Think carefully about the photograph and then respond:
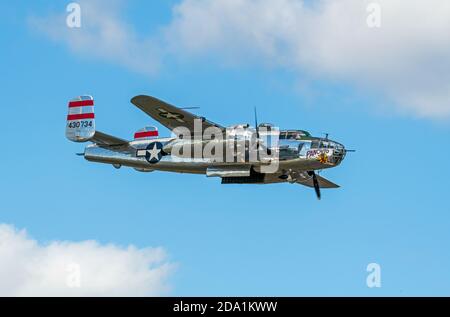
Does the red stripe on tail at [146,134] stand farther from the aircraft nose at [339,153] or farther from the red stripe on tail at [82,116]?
the aircraft nose at [339,153]

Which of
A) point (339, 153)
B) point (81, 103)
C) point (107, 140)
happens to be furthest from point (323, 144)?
point (81, 103)

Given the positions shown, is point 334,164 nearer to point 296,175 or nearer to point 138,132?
point 296,175

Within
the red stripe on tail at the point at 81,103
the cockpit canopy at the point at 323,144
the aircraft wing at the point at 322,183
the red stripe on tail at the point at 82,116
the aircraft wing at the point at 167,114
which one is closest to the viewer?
the aircraft wing at the point at 167,114

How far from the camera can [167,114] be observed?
4444cm

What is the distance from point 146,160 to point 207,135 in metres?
4.48

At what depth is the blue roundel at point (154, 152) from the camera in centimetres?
4741

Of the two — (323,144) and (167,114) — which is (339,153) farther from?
(167,114)

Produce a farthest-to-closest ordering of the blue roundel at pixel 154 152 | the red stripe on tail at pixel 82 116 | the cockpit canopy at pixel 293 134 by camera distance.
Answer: the blue roundel at pixel 154 152 < the red stripe on tail at pixel 82 116 < the cockpit canopy at pixel 293 134

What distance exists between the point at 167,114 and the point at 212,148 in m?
3.04

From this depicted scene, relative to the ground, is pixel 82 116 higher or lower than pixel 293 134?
higher

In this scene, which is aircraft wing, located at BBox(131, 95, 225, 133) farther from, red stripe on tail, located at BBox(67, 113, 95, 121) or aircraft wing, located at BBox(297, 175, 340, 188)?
aircraft wing, located at BBox(297, 175, 340, 188)

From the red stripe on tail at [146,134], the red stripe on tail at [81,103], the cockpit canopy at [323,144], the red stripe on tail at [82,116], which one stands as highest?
the red stripe on tail at [81,103]

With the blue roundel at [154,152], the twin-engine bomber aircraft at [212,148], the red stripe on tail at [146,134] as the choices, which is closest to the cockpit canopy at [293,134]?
the twin-engine bomber aircraft at [212,148]
